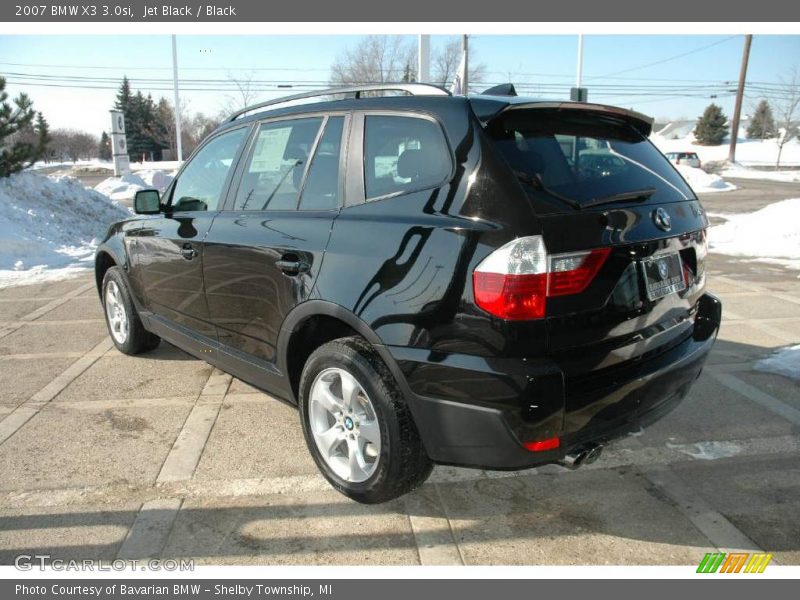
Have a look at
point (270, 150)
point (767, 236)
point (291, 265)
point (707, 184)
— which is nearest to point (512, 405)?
point (291, 265)

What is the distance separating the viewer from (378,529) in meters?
2.62

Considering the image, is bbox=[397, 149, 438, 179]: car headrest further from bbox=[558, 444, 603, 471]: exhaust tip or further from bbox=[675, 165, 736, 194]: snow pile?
bbox=[675, 165, 736, 194]: snow pile

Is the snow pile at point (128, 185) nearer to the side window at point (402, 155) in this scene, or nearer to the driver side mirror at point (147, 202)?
the driver side mirror at point (147, 202)

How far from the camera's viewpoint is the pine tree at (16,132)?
11.6m

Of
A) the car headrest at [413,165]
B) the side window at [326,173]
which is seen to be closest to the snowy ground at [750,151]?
the side window at [326,173]

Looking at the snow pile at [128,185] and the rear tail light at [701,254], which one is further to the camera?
the snow pile at [128,185]

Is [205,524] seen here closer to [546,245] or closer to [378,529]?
[378,529]

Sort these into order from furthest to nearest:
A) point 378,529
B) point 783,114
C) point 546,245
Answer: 1. point 783,114
2. point 378,529
3. point 546,245

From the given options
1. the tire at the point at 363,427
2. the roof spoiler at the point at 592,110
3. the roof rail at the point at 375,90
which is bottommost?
the tire at the point at 363,427

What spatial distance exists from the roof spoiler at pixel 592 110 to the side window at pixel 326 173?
835mm

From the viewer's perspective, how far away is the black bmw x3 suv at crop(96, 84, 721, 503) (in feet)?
6.94

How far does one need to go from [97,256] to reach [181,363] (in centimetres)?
128

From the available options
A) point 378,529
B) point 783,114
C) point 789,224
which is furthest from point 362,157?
point 783,114

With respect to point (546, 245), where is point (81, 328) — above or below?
below
